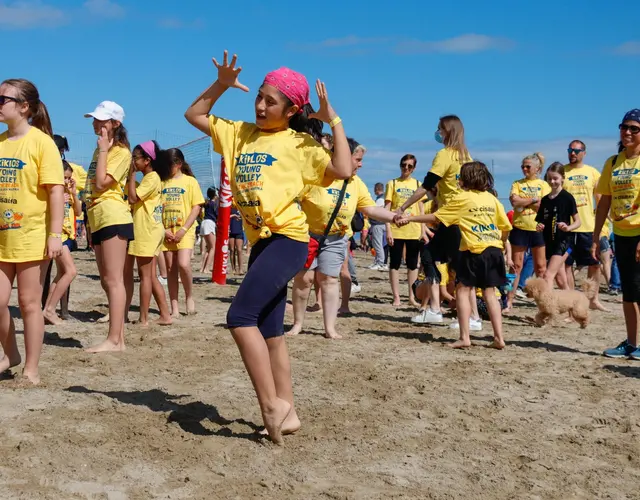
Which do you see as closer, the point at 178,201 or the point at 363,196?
the point at 363,196

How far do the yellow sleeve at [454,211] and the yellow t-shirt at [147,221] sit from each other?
2.92 metres

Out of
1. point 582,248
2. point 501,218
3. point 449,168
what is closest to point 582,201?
point 582,248

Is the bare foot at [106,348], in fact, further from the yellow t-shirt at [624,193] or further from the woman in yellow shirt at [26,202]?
the yellow t-shirt at [624,193]

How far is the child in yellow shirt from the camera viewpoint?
7.72 m

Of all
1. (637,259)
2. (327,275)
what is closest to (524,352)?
(637,259)

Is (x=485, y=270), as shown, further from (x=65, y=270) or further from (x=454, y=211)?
(x=65, y=270)

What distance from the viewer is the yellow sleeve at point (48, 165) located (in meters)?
5.27

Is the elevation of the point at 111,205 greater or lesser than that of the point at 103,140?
lesser

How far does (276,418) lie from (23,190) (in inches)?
91.6

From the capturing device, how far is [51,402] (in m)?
5.11

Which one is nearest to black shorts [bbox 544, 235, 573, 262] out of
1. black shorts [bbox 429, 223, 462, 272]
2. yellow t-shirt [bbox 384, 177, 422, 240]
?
black shorts [bbox 429, 223, 462, 272]

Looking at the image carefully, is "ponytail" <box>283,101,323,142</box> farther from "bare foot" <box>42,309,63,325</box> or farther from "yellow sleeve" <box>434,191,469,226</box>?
"bare foot" <box>42,309,63,325</box>

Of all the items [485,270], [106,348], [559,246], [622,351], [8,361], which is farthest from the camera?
[559,246]

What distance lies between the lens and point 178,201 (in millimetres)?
9398
